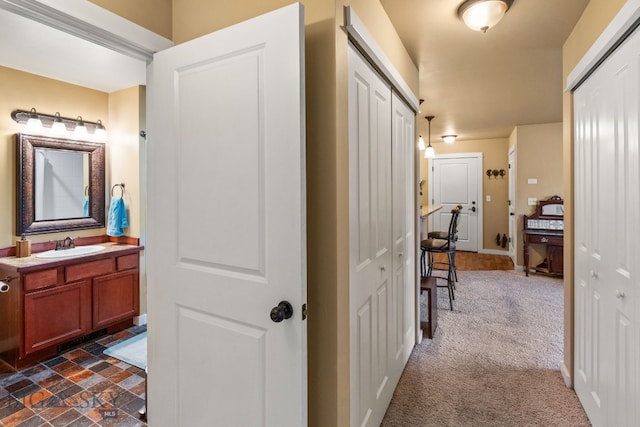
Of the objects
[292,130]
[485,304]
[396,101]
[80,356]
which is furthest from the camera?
[485,304]

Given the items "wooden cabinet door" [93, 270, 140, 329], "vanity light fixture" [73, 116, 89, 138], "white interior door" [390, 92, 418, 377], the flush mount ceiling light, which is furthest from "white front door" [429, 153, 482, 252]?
"vanity light fixture" [73, 116, 89, 138]

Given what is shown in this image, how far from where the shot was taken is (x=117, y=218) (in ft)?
10.6

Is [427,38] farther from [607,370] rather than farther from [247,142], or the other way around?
[607,370]

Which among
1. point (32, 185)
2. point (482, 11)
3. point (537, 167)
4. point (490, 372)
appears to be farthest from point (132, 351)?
point (537, 167)

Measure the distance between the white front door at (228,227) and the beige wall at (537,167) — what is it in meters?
5.51

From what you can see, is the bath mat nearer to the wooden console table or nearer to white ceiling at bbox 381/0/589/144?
white ceiling at bbox 381/0/589/144

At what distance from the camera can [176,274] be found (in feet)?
4.81

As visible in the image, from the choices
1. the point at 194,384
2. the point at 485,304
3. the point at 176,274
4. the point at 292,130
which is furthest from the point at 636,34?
the point at 485,304

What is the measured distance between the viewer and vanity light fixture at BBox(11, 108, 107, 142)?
2.79m

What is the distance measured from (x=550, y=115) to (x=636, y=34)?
4.10m

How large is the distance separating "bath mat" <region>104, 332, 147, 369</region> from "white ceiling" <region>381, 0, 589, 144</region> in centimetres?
305

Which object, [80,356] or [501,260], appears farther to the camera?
[501,260]

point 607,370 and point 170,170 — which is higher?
point 170,170

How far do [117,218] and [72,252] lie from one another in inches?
18.9
